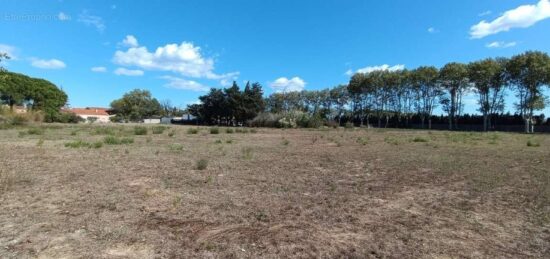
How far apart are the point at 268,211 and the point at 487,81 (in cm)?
5909

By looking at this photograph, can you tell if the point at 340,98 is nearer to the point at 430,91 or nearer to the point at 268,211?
the point at 430,91

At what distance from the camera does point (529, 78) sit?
48.8 m

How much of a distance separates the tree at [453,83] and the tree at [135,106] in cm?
7387

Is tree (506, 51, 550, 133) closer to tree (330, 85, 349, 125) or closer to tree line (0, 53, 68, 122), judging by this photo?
tree (330, 85, 349, 125)

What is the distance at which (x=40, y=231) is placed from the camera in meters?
4.00

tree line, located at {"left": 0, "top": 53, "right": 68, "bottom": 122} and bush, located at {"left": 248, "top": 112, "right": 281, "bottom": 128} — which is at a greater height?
tree line, located at {"left": 0, "top": 53, "right": 68, "bottom": 122}

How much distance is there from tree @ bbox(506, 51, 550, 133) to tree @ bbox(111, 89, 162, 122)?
83613 mm

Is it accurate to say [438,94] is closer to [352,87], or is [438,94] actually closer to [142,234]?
[352,87]

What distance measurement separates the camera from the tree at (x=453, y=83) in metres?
57.2

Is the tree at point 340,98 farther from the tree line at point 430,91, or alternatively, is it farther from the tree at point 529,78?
the tree at point 529,78

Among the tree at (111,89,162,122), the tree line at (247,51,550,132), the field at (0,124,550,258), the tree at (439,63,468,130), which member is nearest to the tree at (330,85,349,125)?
the tree line at (247,51,550,132)

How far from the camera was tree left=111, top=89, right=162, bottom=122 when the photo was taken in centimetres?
9912

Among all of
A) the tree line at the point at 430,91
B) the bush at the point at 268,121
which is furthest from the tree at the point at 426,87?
the bush at the point at 268,121

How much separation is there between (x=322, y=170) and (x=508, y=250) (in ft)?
17.3
